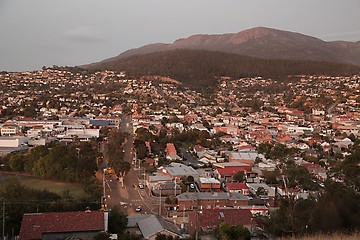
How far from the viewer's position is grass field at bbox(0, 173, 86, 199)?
11.8 metres

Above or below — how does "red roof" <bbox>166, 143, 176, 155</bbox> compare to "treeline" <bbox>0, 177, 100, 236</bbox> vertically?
below

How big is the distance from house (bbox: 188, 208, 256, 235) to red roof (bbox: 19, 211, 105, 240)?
1.90 m

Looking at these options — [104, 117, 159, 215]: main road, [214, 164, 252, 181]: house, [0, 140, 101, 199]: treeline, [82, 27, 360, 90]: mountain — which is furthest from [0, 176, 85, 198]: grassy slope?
[82, 27, 360, 90]: mountain

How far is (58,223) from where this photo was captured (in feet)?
25.1

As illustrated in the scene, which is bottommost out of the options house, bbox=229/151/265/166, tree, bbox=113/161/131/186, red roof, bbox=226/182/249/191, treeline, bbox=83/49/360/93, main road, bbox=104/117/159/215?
main road, bbox=104/117/159/215

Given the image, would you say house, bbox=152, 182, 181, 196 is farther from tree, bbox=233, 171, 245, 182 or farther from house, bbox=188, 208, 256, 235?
house, bbox=188, 208, 256, 235

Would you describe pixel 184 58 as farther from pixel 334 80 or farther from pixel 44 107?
pixel 44 107

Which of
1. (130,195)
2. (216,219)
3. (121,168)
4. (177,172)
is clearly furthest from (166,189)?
(216,219)

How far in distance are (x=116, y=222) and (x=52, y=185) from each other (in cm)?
516

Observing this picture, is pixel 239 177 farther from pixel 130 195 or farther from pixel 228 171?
pixel 130 195

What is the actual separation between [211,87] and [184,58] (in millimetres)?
12853

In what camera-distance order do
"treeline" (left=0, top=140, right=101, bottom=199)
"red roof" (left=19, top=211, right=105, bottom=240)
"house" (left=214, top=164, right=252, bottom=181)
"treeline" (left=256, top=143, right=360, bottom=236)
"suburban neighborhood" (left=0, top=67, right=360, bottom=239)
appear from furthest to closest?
1. "house" (left=214, top=164, right=252, bottom=181)
2. "treeline" (left=0, top=140, right=101, bottom=199)
3. "suburban neighborhood" (left=0, top=67, right=360, bottom=239)
4. "red roof" (left=19, top=211, right=105, bottom=240)
5. "treeline" (left=256, top=143, right=360, bottom=236)

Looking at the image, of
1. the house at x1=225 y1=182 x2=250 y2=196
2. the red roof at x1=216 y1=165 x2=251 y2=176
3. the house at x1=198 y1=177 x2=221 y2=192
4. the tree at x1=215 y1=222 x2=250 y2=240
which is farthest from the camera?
the red roof at x1=216 y1=165 x2=251 y2=176

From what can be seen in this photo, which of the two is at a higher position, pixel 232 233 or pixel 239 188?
pixel 232 233
